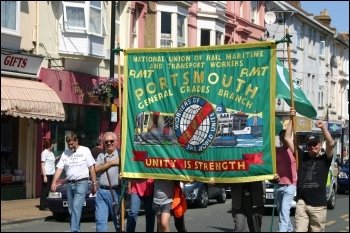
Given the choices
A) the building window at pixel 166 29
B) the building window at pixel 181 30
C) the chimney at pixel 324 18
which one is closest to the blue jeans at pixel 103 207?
the building window at pixel 166 29

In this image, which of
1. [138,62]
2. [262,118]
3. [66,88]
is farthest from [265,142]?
[66,88]

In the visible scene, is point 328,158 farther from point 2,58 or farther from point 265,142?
point 2,58

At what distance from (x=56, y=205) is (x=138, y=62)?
24.4 ft

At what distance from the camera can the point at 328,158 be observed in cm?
932

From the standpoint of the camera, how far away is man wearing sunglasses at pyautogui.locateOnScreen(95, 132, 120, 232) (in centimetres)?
1014

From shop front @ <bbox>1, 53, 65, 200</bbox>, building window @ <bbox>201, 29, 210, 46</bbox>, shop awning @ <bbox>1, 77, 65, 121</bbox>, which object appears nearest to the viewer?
shop awning @ <bbox>1, 77, 65, 121</bbox>

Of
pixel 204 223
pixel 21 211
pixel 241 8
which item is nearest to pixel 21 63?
pixel 21 211

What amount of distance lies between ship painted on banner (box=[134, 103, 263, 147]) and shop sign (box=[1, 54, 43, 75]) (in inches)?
466

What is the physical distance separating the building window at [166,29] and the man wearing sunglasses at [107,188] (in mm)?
20076

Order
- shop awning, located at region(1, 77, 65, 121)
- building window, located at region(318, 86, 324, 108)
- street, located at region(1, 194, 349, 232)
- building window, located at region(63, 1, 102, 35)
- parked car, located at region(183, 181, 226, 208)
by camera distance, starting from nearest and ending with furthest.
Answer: street, located at region(1, 194, 349, 232), parked car, located at region(183, 181, 226, 208), shop awning, located at region(1, 77, 65, 121), building window, located at region(63, 1, 102, 35), building window, located at region(318, 86, 324, 108)

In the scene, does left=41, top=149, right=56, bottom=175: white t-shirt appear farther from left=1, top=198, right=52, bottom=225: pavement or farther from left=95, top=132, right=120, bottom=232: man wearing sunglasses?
left=95, top=132, right=120, bottom=232: man wearing sunglasses

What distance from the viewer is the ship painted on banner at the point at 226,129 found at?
28.1ft

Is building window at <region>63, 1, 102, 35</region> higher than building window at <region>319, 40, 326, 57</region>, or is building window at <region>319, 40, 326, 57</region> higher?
building window at <region>319, 40, 326, 57</region>

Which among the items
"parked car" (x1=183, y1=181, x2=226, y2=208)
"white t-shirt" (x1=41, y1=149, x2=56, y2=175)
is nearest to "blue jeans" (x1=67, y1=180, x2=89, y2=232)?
"parked car" (x1=183, y1=181, x2=226, y2=208)
